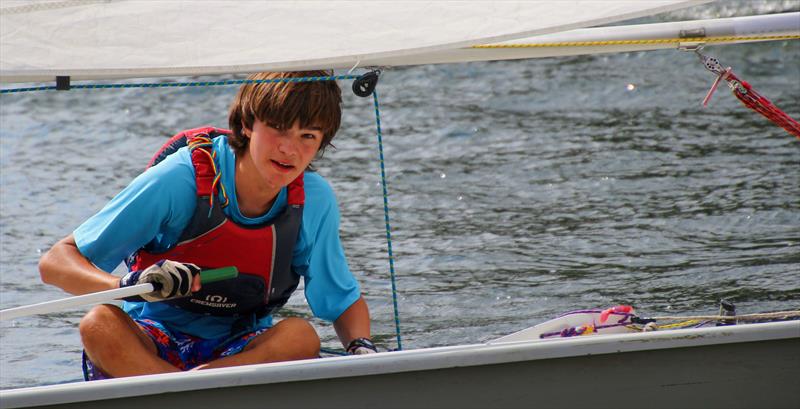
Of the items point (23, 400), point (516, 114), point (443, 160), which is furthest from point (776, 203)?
point (23, 400)

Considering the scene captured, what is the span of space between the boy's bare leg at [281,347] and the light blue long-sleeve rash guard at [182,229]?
0.65 ft

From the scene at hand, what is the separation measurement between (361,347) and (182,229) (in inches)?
15.3

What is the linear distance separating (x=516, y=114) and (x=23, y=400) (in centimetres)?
540

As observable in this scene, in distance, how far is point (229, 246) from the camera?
232 centimetres

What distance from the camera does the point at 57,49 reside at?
86.7 inches

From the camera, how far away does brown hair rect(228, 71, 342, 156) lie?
7.32ft

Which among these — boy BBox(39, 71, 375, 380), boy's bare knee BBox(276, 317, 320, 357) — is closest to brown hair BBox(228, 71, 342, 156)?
boy BBox(39, 71, 375, 380)

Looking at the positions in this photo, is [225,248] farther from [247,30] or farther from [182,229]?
[247,30]

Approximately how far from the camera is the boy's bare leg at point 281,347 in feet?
7.18

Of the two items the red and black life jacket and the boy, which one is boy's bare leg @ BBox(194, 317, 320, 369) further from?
the red and black life jacket

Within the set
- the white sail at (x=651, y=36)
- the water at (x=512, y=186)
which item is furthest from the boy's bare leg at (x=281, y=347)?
the water at (x=512, y=186)

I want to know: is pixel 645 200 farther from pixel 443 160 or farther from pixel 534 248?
pixel 443 160

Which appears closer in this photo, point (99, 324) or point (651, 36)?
point (99, 324)

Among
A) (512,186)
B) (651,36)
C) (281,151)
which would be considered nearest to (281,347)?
(281,151)
